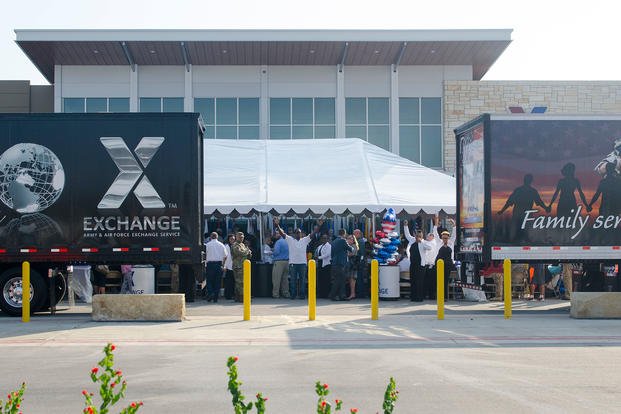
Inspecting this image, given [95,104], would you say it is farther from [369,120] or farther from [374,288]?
[374,288]

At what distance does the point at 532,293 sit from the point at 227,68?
2329 centimetres

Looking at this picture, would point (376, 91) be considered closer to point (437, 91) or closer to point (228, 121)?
point (437, 91)

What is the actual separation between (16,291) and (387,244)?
929cm

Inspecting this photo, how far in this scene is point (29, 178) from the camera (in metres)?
16.6

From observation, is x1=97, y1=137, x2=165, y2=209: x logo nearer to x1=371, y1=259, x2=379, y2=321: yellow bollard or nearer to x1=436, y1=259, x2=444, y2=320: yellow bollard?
x1=371, y1=259, x2=379, y2=321: yellow bollard

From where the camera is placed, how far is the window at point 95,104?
40.5 m

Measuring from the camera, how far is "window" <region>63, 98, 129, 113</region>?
4047 cm

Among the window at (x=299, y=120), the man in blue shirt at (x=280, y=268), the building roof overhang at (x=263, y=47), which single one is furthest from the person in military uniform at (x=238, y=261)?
the window at (x=299, y=120)

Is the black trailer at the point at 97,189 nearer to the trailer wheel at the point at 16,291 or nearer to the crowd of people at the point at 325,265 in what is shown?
the trailer wheel at the point at 16,291

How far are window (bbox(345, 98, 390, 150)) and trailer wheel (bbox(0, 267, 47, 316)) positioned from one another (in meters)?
25.3

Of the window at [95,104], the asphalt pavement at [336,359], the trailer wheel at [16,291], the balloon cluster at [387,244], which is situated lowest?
the asphalt pavement at [336,359]

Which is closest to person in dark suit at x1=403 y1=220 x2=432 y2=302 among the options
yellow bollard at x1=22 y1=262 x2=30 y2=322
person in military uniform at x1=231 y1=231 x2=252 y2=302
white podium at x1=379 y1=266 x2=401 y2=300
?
white podium at x1=379 y1=266 x2=401 y2=300

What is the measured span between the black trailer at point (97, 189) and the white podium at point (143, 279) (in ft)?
11.1

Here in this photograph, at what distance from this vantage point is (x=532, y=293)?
72.2 feet
